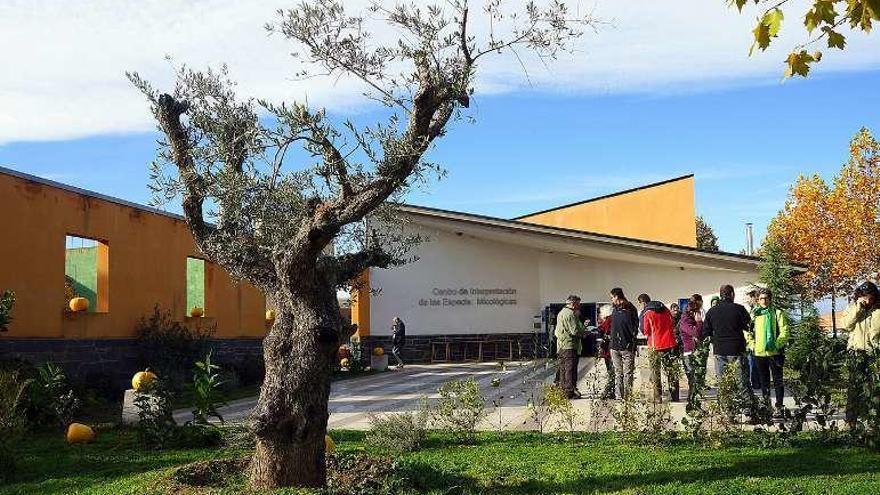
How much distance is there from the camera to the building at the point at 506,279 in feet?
85.6

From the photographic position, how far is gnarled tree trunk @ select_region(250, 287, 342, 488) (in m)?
5.99

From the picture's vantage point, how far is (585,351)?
26.1 metres

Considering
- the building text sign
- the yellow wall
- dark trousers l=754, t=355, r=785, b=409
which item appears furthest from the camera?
the building text sign

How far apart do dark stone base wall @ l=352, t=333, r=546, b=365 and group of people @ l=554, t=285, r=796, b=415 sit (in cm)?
1324

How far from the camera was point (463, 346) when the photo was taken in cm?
2725

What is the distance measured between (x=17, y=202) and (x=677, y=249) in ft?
52.4

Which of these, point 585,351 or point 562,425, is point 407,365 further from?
point 562,425

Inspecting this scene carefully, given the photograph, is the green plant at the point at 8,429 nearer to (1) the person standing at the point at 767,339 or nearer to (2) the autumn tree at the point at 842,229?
(1) the person standing at the point at 767,339

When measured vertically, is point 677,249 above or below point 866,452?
above

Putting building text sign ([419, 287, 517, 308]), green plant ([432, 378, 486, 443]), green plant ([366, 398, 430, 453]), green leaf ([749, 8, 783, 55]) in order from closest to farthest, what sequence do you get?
green leaf ([749, 8, 783, 55]), green plant ([366, 398, 430, 453]), green plant ([432, 378, 486, 443]), building text sign ([419, 287, 517, 308])

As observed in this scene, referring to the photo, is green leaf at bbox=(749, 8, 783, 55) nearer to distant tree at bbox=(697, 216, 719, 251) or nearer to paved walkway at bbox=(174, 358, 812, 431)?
paved walkway at bbox=(174, 358, 812, 431)

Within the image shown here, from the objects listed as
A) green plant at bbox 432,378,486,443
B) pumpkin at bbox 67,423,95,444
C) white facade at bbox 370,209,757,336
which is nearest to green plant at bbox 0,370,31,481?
pumpkin at bbox 67,423,95,444

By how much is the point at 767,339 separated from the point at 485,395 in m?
5.90

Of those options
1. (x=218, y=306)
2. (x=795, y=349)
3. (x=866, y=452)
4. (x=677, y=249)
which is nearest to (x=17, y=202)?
(x=218, y=306)
